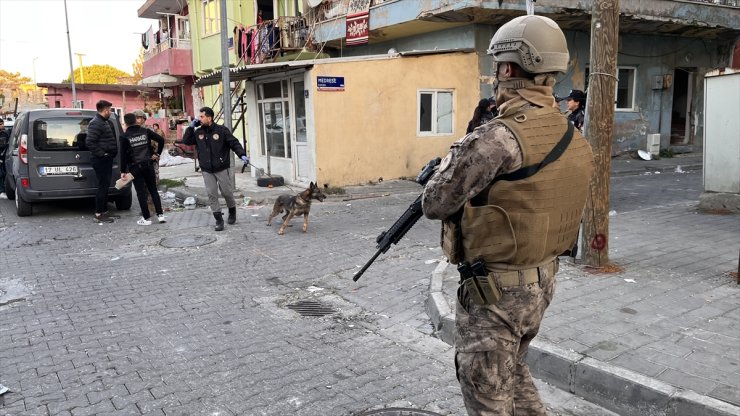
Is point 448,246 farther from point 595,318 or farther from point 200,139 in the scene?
point 200,139

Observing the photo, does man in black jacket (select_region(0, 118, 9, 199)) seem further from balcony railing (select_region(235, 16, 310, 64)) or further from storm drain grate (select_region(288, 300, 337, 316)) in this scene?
storm drain grate (select_region(288, 300, 337, 316))

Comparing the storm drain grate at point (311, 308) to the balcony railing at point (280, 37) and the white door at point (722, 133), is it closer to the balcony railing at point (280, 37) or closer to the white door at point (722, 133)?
the white door at point (722, 133)

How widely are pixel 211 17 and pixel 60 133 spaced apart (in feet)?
44.1

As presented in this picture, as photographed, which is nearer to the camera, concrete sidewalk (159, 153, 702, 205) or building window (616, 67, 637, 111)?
concrete sidewalk (159, 153, 702, 205)

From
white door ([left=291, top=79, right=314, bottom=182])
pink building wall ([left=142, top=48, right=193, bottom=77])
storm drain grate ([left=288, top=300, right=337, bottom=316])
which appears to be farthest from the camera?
pink building wall ([left=142, top=48, right=193, bottom=77])

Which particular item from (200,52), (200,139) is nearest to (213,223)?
(200,139)

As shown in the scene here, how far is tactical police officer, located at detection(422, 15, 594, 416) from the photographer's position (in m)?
2.02

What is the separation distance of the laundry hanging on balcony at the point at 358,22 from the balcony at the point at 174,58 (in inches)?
465

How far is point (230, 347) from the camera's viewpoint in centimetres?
408

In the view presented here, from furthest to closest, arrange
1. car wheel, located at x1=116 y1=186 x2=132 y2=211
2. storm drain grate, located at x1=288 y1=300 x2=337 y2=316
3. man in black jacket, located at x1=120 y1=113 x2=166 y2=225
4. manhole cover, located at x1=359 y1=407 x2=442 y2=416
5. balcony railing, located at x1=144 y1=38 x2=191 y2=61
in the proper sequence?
balcony railing, located at x1=144 y1=38 x2=191 y2=61 → car wheel, located at x1=116 y1=186 x2=132 y2=211 → man in black jacket, located at x1=120 y1=113 x2=166 y2=225 → storm drain grate, located at x1=288 y1=300 x2=337 y2=316 → manhole cover, located at x1=359 y1=407 x2=442 y2=416

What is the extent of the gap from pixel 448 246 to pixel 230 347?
2488mm

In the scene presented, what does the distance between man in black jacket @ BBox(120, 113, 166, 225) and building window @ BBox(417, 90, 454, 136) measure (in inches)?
260

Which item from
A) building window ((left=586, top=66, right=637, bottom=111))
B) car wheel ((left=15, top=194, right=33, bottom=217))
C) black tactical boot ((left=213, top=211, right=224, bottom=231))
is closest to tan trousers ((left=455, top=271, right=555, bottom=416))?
black tactical boot ((left=213, top=211, right=224, bottom=231))

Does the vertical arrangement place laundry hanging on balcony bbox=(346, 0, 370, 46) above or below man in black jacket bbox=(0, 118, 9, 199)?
above
